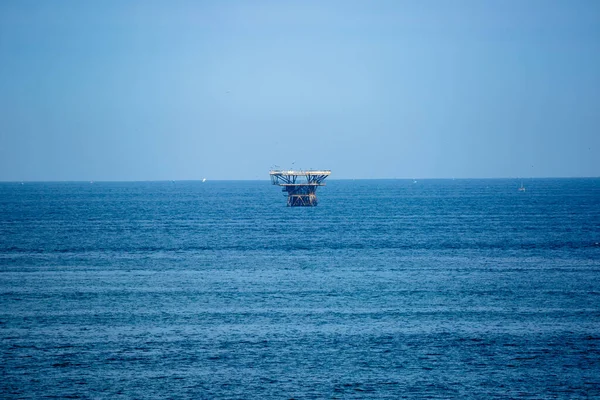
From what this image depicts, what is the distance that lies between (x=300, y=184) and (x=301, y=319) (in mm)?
91544

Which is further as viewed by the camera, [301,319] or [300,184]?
[300,184]

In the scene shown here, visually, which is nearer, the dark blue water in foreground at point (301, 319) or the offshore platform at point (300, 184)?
the dark blue water in foreground at point (301, 319)

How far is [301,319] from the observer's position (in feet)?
121

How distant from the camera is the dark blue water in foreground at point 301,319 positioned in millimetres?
27547

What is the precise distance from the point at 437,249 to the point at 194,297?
30670mm

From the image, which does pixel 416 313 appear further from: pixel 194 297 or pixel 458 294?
pixel 194 297

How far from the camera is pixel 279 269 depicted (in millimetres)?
55094

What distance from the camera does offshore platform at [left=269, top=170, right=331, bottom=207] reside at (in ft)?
407

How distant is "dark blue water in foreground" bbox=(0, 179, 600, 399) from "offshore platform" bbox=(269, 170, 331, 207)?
50.4 metres

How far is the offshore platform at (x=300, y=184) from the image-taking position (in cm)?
12420

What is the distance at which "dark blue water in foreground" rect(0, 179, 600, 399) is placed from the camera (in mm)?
27547

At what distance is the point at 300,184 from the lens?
5044 inches

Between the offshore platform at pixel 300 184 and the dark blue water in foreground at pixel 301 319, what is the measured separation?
50.4m

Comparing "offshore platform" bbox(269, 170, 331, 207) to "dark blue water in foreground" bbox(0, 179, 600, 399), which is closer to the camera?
"dark blue water in foreground" bbox(0, 179, 600, 399)
